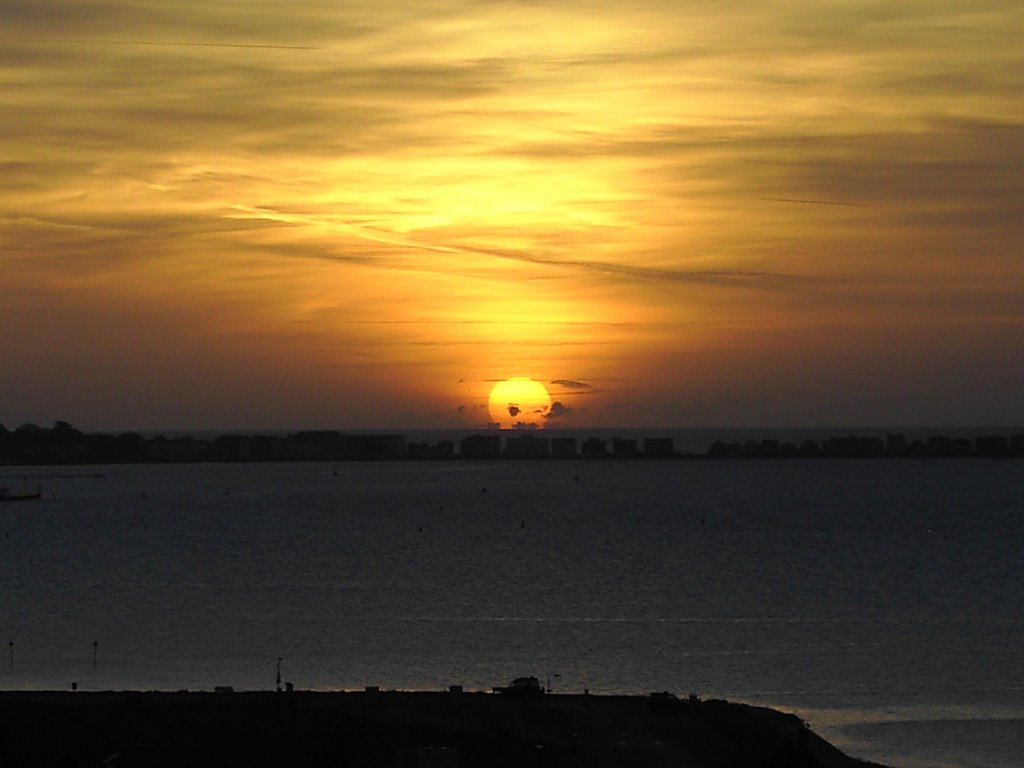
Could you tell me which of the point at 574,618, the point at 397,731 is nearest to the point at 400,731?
the point at 397,731

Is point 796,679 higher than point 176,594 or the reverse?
the reverse

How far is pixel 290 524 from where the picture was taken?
6909 inches

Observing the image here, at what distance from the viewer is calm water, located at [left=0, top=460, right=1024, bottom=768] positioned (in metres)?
60.2

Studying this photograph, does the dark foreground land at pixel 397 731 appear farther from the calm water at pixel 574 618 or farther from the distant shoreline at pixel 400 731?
the calm water at pixel 574 618

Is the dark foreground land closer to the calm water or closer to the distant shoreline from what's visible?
A: the distant shoreline

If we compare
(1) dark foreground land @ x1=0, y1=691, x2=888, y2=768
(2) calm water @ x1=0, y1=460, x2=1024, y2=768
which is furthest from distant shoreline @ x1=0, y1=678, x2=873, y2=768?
(2) calm water @ x1=0, y1=460, x2=1024, y2=768

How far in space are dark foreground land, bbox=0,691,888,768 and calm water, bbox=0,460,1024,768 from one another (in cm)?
678

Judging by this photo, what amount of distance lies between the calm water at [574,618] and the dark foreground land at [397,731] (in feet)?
22.2

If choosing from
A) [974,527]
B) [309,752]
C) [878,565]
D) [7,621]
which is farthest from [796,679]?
[974,527]

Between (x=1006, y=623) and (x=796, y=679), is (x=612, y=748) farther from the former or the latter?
(x=1006, y=623)

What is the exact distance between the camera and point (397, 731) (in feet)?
141

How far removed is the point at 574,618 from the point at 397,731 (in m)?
39.6

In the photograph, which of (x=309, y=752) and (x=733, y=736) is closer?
(x=309, y=752)

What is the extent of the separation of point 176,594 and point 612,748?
59032mm
